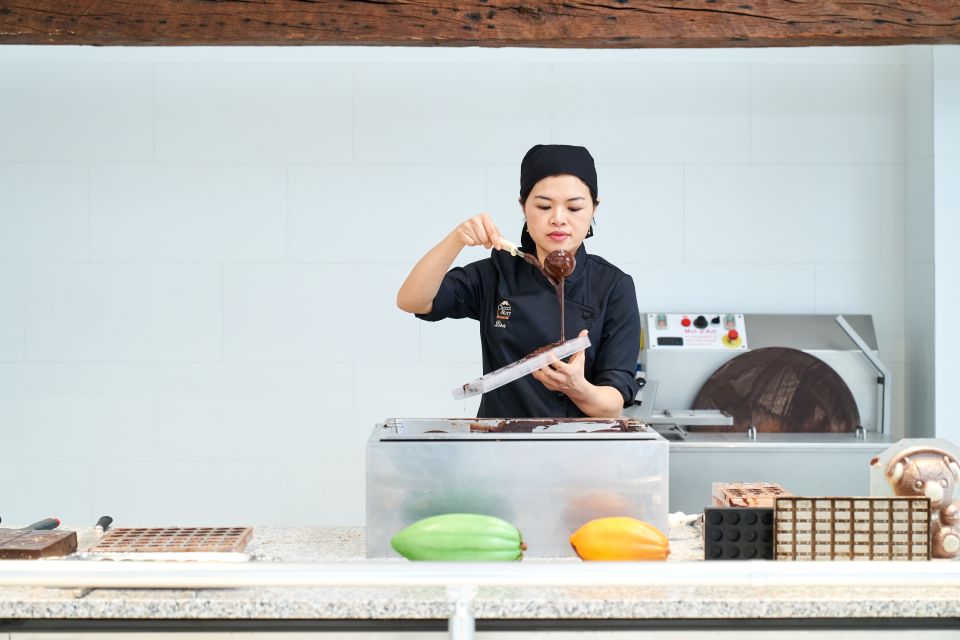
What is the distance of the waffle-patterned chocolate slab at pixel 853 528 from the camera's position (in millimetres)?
1491

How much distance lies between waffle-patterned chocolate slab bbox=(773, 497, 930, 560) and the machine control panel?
7.14 ft

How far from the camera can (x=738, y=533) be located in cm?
154

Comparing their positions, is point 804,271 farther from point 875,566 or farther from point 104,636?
point 104,636

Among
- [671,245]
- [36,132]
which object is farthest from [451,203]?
[36,132]

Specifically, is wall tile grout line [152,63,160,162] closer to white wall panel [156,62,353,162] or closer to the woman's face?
white wall panel [156,62,353,162]

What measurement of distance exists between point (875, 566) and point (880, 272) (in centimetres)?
306

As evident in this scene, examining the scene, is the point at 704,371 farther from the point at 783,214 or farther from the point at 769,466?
the point at 783,214

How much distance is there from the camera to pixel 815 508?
1492mm

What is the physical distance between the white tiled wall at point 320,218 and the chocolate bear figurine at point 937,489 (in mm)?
2349

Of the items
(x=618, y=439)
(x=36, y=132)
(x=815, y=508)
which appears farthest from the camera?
(x=36, y=132)

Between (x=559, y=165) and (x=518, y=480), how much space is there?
0.89 metres

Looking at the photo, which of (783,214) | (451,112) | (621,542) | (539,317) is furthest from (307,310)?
(621,542)

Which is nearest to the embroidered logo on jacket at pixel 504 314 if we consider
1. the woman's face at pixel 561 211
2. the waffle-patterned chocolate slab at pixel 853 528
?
the woman's face at pixel 561 211

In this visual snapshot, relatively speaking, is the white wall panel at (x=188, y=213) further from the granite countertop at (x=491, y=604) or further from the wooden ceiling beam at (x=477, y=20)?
the granite countertop at (x=491, y=604)
